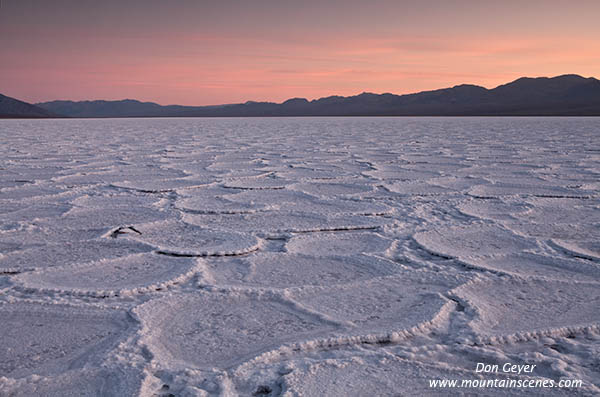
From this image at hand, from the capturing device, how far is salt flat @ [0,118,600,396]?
902 millimetres

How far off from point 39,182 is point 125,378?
261cm

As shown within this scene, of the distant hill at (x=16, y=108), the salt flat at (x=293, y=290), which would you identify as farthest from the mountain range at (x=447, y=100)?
the salt flat at (x=293, y=290)

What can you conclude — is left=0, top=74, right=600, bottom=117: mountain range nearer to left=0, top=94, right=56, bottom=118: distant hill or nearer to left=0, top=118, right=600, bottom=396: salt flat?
left=0, top=94, right=56, bottom=118: distant hill

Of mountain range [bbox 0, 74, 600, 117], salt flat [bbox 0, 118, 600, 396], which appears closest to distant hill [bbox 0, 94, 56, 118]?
mountain range [bbox 0, 74, 600, 117]

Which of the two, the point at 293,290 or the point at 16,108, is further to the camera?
the point at 16,108

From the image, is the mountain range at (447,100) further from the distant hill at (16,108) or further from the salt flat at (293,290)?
the salt flat at (293,290)

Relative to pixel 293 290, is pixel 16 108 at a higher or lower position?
lower

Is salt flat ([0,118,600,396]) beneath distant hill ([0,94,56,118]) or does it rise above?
above

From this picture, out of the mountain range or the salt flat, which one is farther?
the mountain range

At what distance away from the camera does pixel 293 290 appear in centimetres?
130

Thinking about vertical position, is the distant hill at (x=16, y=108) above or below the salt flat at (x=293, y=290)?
below

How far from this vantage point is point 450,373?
89cm

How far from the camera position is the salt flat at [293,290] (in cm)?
90

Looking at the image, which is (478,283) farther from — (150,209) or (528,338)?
(150,209)
